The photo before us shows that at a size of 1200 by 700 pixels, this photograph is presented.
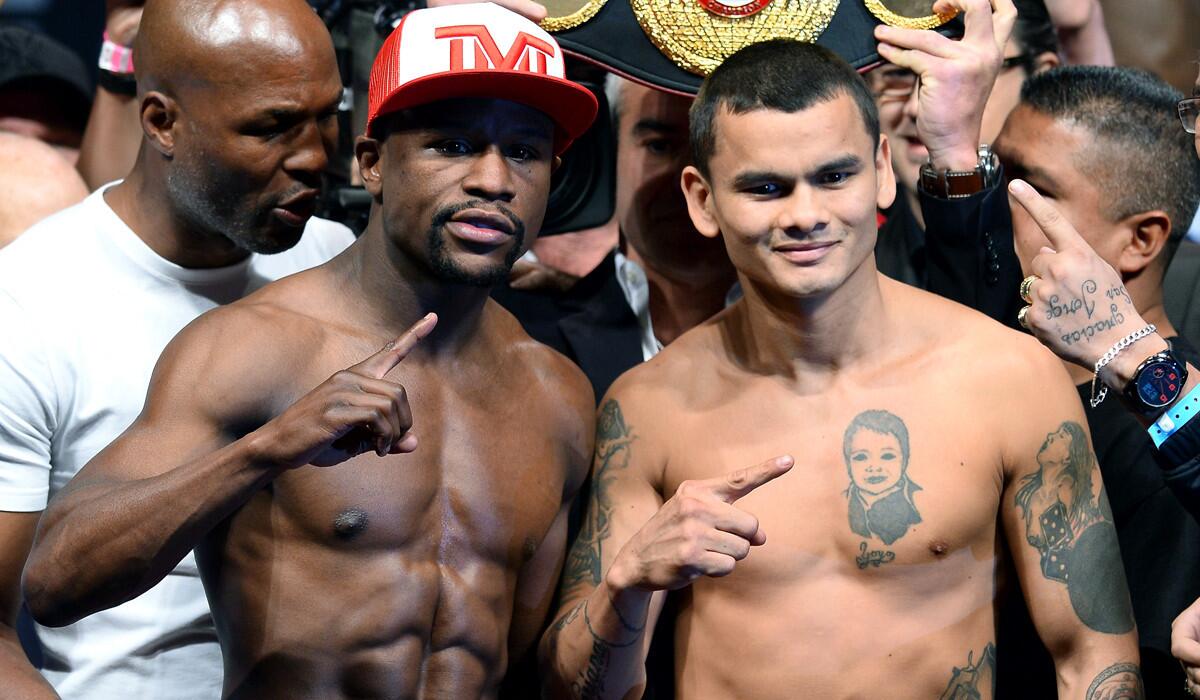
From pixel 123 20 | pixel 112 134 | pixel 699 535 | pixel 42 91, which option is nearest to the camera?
pixel 699 535

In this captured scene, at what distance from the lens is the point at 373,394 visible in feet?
5.79

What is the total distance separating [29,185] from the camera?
9.64 ft

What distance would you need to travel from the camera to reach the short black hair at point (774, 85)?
7.08 feet

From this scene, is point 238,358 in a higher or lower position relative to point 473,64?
lower

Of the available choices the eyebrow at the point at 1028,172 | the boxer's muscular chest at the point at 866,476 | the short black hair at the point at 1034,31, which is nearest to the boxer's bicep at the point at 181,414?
the boxer's muscular chest at the point at 866,476

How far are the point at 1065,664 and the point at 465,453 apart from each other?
969 mm

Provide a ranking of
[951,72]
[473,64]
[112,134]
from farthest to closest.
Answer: [112,134] < [951,72] < [473,64]

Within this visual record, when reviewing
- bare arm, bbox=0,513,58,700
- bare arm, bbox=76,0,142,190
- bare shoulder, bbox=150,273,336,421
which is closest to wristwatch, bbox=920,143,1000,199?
bare shoulder, bbox=150,273,336,421

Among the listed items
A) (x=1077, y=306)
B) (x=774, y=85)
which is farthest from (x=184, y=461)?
(x=1077, y=306)

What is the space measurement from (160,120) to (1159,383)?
1635 millimetres

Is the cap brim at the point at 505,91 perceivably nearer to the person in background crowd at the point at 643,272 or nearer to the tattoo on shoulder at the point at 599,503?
the tattoo on shoulder at the point at 599,503

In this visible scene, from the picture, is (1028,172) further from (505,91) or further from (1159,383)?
(505,91)

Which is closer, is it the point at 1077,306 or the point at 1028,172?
the point at 1077,306

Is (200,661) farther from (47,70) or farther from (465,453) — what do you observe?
(47,70)
